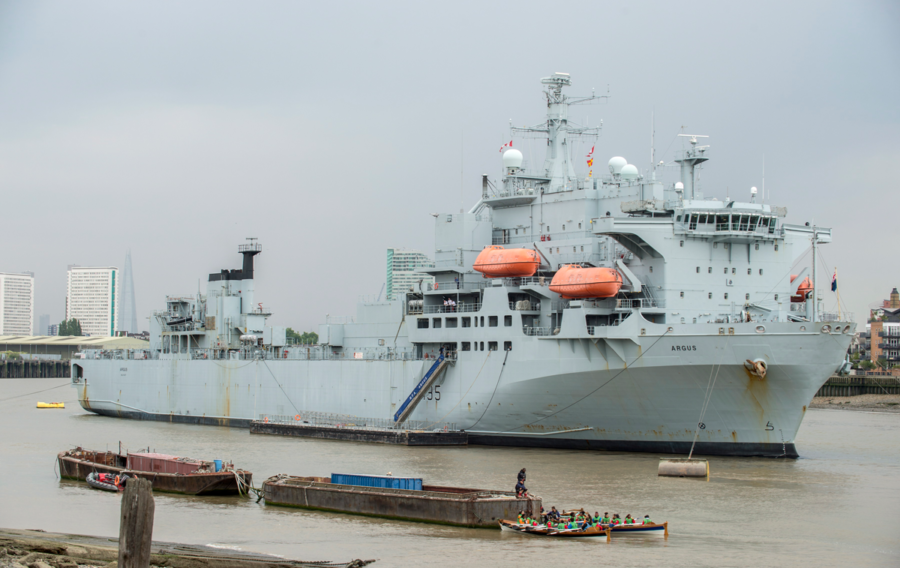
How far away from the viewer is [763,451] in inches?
1243

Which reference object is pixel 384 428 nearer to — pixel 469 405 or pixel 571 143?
pixel 469 405

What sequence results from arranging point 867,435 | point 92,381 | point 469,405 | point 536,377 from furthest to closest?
point 92,381 < point 867,435 < point 469,405 < point 536,377

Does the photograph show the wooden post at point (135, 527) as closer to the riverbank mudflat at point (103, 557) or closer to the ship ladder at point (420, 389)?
the riverbank mudflat at point (103, 557)

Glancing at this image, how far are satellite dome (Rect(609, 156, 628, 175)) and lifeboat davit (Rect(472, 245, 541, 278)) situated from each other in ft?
19.7

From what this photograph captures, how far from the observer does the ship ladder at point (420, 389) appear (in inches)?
1513

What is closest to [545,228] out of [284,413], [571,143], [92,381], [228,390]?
[571,143]

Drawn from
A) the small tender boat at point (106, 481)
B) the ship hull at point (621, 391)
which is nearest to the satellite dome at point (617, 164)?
the ship hull at point (621, 391)

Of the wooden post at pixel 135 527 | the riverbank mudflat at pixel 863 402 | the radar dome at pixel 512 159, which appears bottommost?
the riverbank mudflat at pixel 863 402

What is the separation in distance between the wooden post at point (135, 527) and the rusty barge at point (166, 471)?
12421 mm

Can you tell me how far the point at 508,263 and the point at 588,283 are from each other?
4.13m

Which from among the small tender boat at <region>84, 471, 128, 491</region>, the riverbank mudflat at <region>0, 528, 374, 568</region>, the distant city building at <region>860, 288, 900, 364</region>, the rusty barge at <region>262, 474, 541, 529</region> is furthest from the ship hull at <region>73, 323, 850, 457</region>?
the distant city building at <region>860, 288, 900, 364</region>

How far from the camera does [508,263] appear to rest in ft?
117

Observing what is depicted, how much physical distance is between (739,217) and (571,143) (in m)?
10.3

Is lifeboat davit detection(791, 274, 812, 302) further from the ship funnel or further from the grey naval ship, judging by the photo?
the ship funnel
